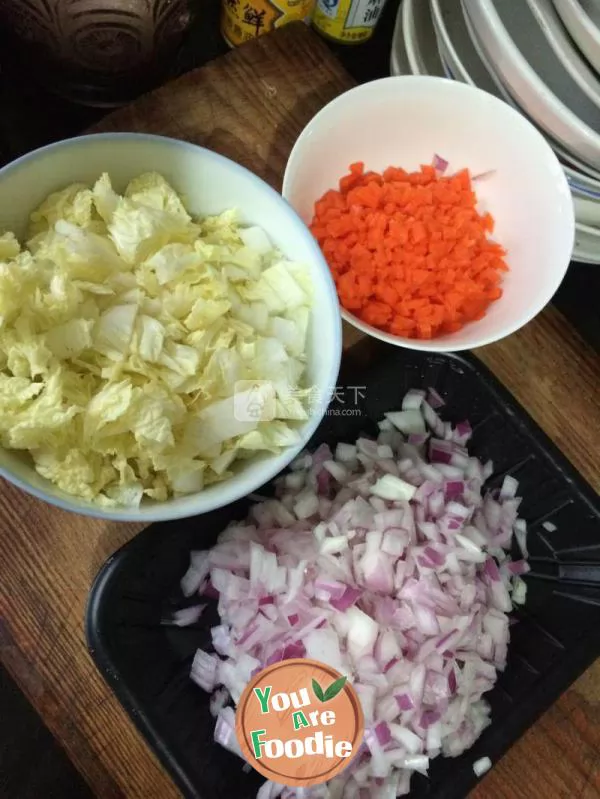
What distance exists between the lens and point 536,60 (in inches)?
40.1

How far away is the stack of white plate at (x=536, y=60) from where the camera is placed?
93cm

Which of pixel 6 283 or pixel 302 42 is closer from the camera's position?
pixel 6 283

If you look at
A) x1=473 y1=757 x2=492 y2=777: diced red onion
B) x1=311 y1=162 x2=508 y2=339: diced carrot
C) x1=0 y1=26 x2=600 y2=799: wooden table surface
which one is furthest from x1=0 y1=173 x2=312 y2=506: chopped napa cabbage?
x1=473 y1=757 x2=492 y2=777: diced red onion

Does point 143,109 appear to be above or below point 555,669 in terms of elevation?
above

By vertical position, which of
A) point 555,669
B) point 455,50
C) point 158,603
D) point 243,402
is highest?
point 455,50

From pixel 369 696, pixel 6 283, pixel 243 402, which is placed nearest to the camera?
pixel 6 283

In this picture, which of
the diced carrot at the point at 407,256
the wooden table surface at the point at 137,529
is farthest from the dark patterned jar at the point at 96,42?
the diced carrot at the point at 407,256

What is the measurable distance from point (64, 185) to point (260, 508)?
0.54 metres

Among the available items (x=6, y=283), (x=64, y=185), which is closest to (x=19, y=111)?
(x=64, y=185)

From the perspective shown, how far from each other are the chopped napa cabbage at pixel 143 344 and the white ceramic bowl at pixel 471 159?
16 centimetres

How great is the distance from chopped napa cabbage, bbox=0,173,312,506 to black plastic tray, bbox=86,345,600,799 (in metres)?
0.19

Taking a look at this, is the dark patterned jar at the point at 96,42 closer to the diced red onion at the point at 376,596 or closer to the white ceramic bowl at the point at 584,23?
the white ceramic bowl at the point at 584,23

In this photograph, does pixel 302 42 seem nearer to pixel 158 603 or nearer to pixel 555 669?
pixel 158 603

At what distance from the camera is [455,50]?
3.64 ft
